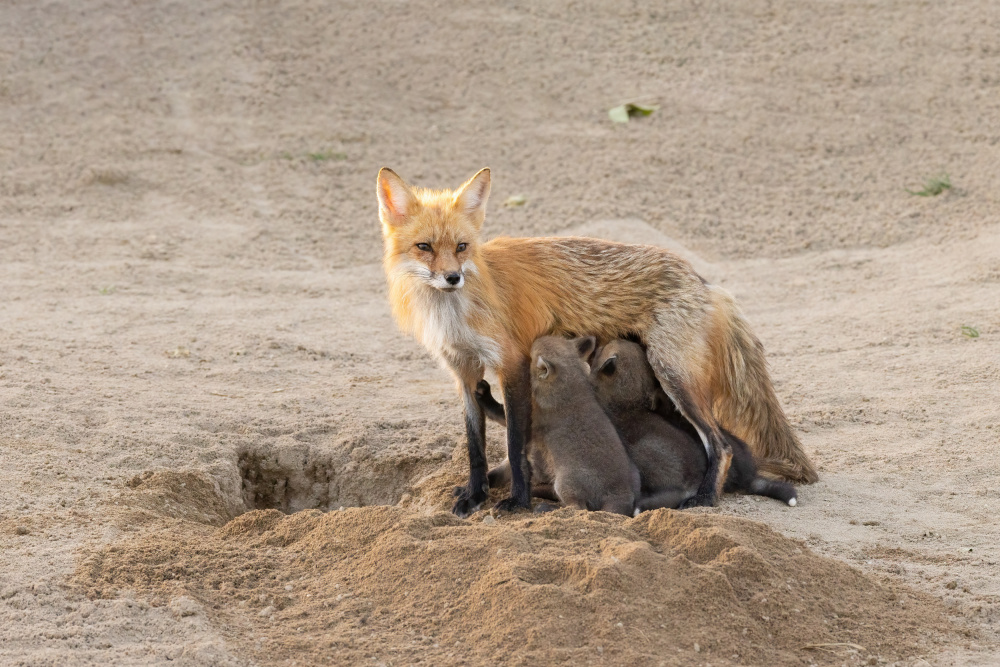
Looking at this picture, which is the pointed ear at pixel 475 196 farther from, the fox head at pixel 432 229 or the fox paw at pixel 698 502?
the fox paw at pixel 698 502

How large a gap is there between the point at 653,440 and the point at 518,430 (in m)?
0.89

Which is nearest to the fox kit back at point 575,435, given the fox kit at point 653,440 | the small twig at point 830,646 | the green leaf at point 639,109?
the fox kit at point 653,440

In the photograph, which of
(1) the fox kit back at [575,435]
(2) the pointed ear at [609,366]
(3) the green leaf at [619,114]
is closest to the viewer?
(1) the fox kit back at [575,435]

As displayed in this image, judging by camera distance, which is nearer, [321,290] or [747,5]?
[321,290]

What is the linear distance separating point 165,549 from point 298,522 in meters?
0.73

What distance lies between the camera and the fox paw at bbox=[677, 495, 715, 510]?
6.37 meters

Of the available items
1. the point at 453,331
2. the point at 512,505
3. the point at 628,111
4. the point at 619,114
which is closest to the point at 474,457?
the point at 512,505

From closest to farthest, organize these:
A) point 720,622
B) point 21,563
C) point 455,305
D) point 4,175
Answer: point 720,622 < point 21,563 < point 455,305 < point 4,175

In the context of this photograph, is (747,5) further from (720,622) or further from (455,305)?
(720,622)

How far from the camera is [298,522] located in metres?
5.77

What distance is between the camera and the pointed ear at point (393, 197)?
20.9 ft

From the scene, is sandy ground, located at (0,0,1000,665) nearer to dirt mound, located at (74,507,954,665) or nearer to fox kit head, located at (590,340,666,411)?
dirt mound, located at (74,507,954,665)

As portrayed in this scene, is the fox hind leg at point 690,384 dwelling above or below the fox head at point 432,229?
below

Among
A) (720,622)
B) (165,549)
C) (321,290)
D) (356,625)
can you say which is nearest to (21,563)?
(165,549)
